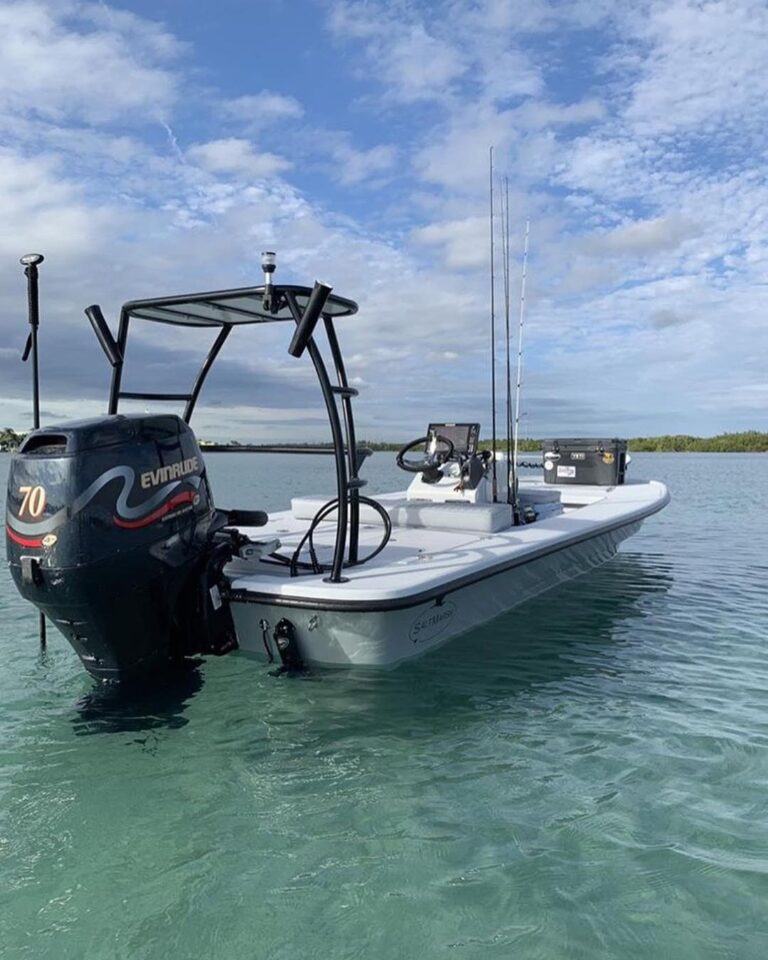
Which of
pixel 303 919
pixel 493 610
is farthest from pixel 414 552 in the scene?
pixel 303 919

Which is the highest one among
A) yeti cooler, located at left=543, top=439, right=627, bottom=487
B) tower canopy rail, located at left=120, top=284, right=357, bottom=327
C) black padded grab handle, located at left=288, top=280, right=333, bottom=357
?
tower canopy rail, located at left=120, top=284, right=357, bottom=327

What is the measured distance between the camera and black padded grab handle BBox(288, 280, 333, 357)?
3781mm

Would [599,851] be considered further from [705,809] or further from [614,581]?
[614,581]

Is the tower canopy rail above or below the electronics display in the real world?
above

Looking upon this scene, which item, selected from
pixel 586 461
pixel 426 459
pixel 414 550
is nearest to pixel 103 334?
pixel 414 550

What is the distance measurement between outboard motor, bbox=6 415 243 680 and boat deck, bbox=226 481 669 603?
1.40 ft

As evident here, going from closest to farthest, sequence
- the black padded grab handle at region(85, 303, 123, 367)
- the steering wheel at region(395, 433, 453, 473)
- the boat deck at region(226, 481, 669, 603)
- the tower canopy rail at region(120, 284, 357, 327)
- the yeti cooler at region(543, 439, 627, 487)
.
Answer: the boat deck at region(226, 481, 669, 603), the tower canopy rail at region(120, 284, 357, 327), the black padded grab handle at region(85, 303, 123, 367), the steering wheel at region(395, 433, 453, 473), the yeti cooler at region(543, 439, 627, 487)

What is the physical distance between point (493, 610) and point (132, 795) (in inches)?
119

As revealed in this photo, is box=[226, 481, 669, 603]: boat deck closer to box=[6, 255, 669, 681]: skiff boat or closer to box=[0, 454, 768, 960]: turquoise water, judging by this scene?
box=[6, 255, 669, 681]: skiff boat

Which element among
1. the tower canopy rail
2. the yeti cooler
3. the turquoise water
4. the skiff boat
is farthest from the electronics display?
the yeti cooler

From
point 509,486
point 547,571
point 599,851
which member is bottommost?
point 599,851

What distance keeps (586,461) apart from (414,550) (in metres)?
6.08

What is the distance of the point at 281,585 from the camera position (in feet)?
13.3

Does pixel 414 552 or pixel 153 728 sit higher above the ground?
pixel 414 552
